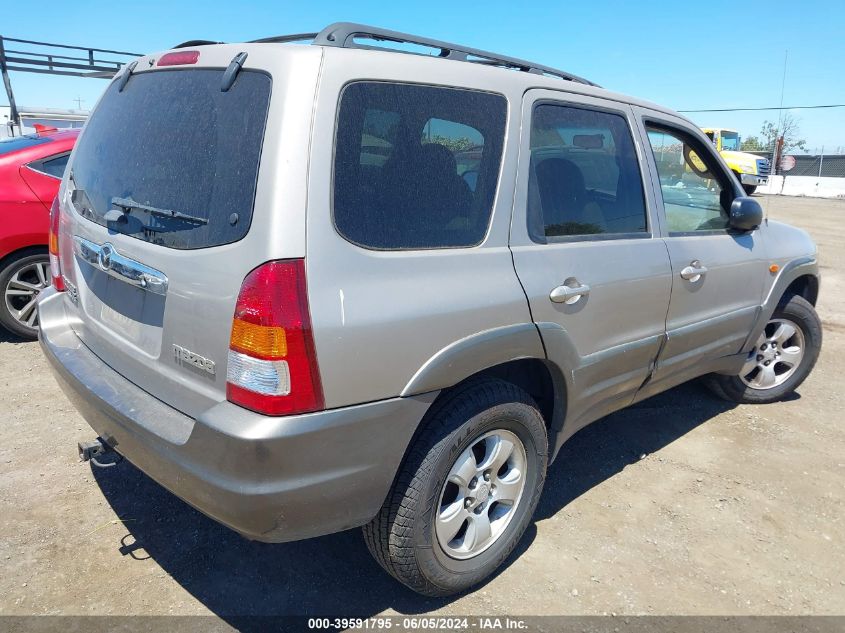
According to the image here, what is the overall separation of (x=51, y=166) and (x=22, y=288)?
1.00 m

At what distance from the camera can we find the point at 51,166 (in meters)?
4.94

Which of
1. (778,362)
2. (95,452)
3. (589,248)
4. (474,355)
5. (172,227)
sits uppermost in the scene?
(172,227)

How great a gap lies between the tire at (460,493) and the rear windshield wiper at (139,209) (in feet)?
3.32

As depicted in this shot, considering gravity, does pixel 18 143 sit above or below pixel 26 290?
above

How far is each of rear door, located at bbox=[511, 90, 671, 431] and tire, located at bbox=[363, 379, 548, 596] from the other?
314 millimetres

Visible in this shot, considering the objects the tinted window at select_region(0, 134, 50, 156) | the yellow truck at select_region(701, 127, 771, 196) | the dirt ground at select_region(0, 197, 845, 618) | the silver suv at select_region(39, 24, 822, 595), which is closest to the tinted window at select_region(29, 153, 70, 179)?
the tinted window at select_region(0, 134, 50, 156)

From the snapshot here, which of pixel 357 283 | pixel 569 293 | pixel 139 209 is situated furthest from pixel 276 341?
pixel 569 293

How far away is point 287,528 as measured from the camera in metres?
1.87

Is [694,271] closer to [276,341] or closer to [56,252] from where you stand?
[276,341]

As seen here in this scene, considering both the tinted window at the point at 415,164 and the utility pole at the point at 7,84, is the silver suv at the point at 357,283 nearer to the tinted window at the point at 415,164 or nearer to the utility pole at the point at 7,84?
the tinted window at the point at 415,164

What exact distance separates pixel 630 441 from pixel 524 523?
1476mm

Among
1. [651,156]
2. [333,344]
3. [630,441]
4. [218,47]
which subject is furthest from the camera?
[630,441]

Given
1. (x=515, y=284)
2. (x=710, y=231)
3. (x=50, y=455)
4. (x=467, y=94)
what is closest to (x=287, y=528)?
(x=515, y=284)

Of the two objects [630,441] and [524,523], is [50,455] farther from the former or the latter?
[630,441]
